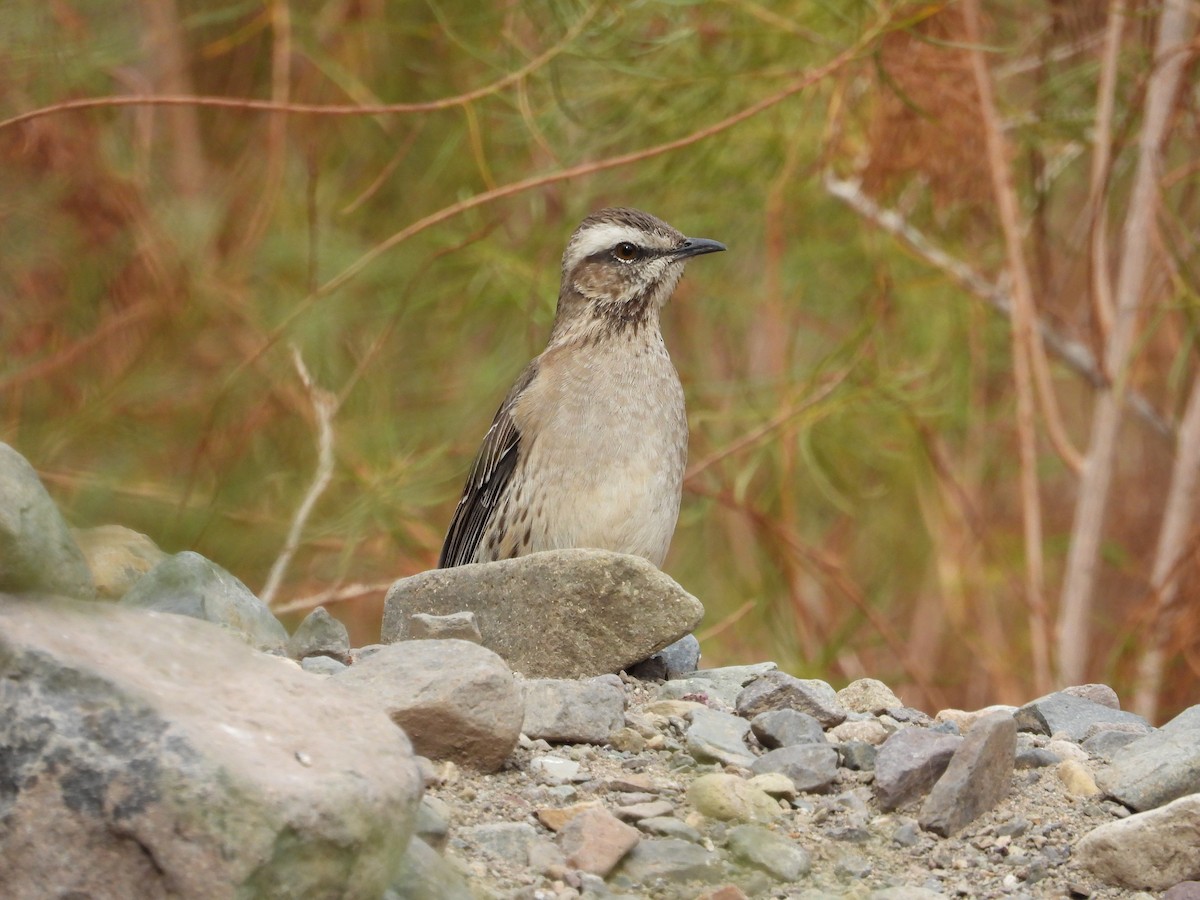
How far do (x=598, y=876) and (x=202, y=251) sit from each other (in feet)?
17.4

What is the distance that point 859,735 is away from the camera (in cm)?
409

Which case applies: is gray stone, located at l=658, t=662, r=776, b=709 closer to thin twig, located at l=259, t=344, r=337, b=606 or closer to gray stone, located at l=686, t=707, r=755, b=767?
gray stone, located at l=686, t=707, r=755, b=767

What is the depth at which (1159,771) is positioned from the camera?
368 cm

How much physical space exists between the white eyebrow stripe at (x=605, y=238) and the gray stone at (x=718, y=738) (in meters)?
2.83

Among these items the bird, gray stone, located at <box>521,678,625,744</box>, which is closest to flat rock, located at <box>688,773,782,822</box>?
gray stone, located at <box>521,678,625,744</box>

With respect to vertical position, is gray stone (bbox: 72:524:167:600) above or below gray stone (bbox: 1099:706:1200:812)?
below

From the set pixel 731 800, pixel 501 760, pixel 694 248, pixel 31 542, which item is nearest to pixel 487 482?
pixel 694 248

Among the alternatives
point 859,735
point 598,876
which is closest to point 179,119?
point 859,735

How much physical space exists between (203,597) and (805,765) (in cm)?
149

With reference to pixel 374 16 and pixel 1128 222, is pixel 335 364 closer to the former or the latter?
pixel 374 16

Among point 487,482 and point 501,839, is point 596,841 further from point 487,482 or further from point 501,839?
point 487,482

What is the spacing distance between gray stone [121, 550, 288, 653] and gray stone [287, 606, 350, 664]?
0.19 ft

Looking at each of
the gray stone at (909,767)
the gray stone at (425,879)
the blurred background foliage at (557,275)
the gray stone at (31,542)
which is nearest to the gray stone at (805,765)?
the gray stone at (909,767)

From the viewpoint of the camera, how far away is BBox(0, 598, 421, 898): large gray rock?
8.36 ft
